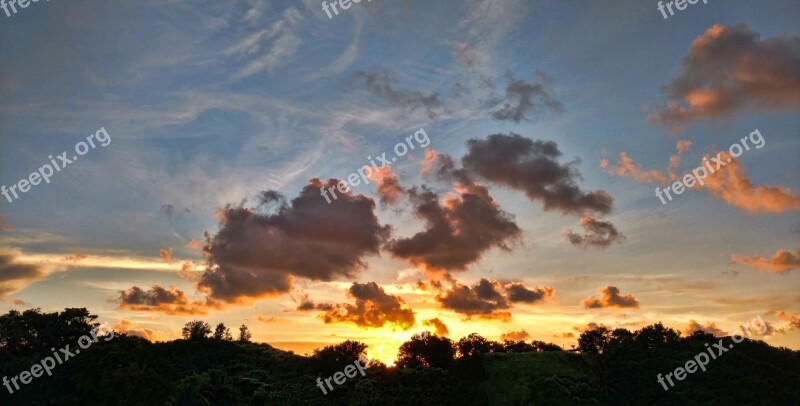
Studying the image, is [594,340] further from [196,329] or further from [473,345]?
[196,329]

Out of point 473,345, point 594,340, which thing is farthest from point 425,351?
point 594,340

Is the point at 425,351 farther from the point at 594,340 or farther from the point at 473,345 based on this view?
the point at 594,340

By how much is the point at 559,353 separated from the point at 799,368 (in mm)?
29274

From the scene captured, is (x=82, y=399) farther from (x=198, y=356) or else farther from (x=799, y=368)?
(x=799, y=368)

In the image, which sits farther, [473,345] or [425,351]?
[473,345]

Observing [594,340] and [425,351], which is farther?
[594,340]

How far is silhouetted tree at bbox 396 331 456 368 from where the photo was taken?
103425 mm

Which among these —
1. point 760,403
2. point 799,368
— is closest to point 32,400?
point 760,403

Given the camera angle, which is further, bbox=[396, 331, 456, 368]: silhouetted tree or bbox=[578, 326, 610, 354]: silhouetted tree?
bbox=[578, 326, 610, 354]: silhouetted tree

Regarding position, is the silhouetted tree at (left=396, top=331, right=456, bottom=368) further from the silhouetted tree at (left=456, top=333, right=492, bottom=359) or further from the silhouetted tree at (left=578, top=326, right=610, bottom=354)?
the silhouetted tree at (left=578, top=326, right=610, bottom=354)

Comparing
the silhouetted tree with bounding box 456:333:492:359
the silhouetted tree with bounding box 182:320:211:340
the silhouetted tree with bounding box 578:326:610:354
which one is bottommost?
the silhouetted tree with bounding box 578:326:610:354

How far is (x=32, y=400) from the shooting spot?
6062 cm

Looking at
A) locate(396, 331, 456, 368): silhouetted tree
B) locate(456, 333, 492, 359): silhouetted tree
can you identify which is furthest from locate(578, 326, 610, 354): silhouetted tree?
locate(396, 331, 456, 368): silhouetted tree

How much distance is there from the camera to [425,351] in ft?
343
